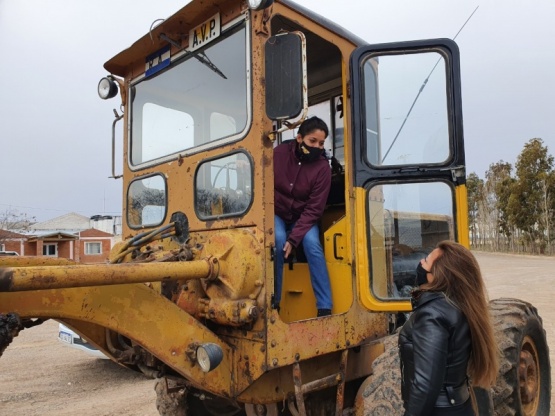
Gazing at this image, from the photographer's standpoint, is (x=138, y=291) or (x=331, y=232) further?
(x=331, y=232)

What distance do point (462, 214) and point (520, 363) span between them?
1.27 m

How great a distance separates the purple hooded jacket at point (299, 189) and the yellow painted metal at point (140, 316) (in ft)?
3.17

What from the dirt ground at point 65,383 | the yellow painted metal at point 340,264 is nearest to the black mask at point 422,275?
the yellow painted metal at point 340,264

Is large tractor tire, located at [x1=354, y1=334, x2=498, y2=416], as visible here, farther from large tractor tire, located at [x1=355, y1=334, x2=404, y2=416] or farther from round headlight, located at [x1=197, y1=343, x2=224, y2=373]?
round headlight, located at [x1=197, y1=343, x2=224, y2=373]

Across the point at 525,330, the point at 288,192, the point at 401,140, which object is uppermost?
the point at 401,140

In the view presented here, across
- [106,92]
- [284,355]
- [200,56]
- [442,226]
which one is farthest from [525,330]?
[106,92]

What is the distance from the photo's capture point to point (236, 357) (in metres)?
2.92

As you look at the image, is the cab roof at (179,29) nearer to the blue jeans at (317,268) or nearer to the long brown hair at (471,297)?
the blue jeans at (317,268)

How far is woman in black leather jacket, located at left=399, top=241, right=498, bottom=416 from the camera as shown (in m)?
1.99

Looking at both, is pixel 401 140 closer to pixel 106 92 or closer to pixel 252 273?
pixel 252 273

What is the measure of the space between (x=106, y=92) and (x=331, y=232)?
6.96ft

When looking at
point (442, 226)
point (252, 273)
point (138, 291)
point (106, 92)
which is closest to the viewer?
point (138, 291)

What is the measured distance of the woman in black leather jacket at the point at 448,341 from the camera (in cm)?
199

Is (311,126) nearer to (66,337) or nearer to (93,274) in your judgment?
(93,274)
